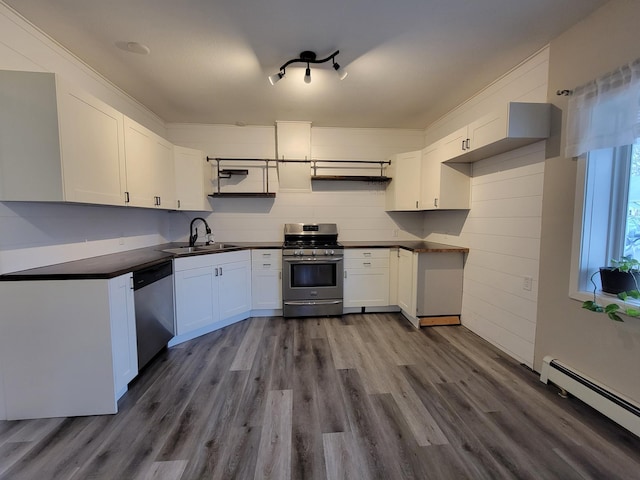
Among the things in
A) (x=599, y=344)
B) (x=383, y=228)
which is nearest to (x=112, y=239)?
(x=383, y=228)

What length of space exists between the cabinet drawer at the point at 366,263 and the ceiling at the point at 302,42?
190 centimetres

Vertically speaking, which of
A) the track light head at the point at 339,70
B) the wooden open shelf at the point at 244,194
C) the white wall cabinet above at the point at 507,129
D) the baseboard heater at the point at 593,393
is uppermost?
the track light head at the point at 339,70

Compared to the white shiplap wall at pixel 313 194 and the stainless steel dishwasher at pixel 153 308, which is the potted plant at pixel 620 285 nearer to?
the white shiplap wall at pixel 313 194

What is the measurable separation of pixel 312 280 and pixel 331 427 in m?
1.90

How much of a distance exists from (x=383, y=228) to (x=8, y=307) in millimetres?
3846

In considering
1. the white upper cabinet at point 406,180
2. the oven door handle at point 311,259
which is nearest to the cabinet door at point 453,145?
the white upper cabinet at point 406,180

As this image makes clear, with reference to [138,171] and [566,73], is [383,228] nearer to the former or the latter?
[566,73]

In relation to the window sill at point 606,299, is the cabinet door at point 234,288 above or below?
below

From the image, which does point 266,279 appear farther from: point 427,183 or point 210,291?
point 427,183

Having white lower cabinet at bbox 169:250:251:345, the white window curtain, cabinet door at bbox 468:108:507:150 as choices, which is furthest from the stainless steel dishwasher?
the white window curtain

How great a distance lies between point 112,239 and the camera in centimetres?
262

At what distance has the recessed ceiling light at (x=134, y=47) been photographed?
2.04m

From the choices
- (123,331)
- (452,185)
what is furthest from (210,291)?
(452,185)

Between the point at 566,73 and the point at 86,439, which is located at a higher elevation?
the point at 566,73
